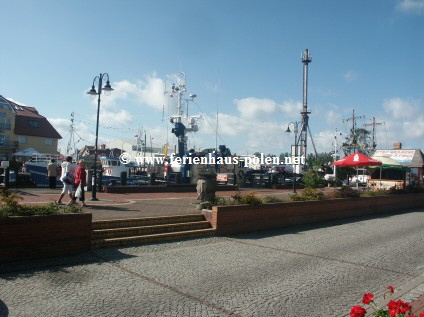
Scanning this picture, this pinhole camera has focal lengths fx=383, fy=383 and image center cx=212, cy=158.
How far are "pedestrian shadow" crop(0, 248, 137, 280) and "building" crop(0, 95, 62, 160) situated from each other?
2177 inches

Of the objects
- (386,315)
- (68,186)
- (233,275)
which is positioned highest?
(68,186)

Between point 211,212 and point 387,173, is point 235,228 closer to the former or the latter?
point 211,212

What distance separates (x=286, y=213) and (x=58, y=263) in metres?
8.08

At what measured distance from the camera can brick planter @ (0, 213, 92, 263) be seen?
7.23 metres

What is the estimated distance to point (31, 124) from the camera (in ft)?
208

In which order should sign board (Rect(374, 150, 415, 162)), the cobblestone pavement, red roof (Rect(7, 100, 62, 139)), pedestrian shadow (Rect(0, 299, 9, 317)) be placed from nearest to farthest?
1. pedestrian shadow (Rect(0, 299, 9, 317))
2. the cobblestone pavement
3. sign board (Rect(374, 150, 415, 162))
4. red roof (Rect(7, 100, 62, 139))

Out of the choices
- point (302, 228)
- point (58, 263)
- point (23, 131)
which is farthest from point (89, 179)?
point (23, 131)

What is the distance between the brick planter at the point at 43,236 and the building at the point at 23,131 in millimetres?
55005

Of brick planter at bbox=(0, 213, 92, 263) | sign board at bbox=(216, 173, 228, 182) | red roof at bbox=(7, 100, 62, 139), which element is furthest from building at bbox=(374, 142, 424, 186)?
red roof at bbox=(7, 100, 62, 139)

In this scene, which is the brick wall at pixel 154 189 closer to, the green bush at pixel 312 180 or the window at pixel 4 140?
the green bush at pixel 312 180

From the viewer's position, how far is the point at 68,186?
39.8 feet

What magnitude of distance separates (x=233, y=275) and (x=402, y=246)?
19.2 ft

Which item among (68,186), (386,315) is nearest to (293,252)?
(386,315)

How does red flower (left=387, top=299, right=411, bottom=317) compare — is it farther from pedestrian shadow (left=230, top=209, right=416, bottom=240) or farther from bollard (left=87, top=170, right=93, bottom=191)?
bollard (left=87, top=170, right=93, bottom=191)
